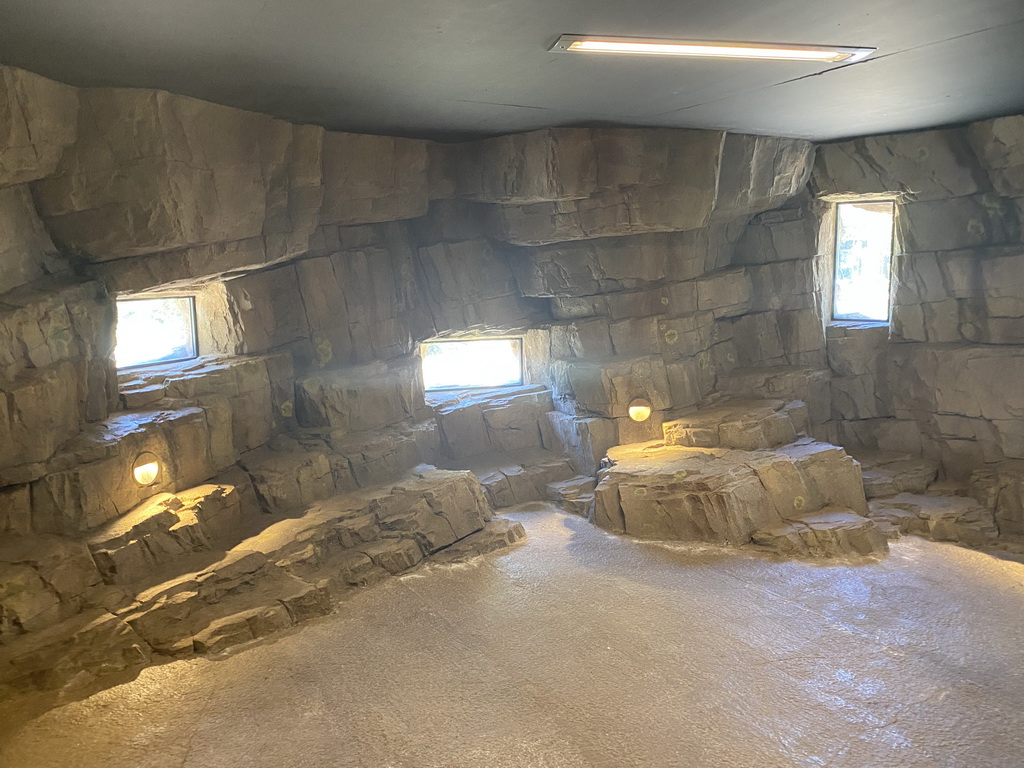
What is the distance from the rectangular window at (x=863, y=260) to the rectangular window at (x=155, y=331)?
989cm

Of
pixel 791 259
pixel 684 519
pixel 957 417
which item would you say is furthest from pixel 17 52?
pixel 957 417

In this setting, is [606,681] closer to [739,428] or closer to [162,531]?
[162,531]

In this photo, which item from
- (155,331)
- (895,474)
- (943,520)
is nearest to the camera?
(155,331)

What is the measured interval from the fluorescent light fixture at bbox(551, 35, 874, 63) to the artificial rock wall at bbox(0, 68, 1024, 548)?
331cm

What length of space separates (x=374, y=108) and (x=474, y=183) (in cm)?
255

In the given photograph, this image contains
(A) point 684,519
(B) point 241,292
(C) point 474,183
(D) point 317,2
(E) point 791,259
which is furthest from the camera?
(E) point 791,259

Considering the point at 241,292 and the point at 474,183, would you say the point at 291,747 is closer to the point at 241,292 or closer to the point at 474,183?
the point at 241,292

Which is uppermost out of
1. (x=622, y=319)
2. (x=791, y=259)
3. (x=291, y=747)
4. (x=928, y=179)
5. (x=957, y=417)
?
(x=928, y=179)

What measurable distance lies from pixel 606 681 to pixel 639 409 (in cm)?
513

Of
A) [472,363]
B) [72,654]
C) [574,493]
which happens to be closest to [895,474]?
[574,493]

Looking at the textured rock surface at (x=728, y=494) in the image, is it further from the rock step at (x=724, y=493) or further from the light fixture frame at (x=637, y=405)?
the light fixture frame at (x=637, y=405)

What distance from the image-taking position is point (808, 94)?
7.49 m

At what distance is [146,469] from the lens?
7.31 m

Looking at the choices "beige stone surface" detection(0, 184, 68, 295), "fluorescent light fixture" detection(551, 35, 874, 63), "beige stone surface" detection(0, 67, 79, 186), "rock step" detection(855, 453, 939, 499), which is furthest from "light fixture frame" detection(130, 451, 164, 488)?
"rock step" detection(855, 453, 939, 499)
